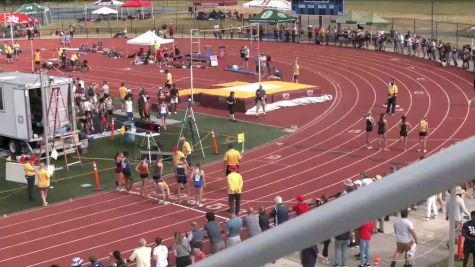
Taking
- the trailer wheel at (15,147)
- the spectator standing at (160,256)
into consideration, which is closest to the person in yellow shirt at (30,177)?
the trailer wheel at (15,147)

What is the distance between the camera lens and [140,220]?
59.7 feet

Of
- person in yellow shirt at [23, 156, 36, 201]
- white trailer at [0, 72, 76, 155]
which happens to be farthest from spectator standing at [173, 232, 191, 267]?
white trailer at [0, 72, 76, 155]

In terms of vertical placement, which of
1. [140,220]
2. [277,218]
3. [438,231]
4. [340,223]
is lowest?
[140,220]

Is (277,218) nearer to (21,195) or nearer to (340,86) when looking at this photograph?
(21,195)

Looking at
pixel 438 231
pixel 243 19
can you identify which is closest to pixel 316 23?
pixel 243 19

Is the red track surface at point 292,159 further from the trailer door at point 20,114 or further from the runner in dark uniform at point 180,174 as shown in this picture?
the trailer door at point 20,114

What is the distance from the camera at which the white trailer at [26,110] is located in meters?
24.6

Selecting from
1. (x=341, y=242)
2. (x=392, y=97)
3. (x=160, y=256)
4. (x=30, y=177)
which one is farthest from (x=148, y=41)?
(x=341, y=242)

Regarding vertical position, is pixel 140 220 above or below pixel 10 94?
below

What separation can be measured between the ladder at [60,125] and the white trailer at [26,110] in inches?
1.5

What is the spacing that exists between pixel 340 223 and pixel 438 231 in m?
1.93

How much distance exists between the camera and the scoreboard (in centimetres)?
5316

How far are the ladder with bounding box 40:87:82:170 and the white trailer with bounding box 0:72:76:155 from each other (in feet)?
0.13

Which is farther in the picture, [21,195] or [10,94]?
[10,94]
